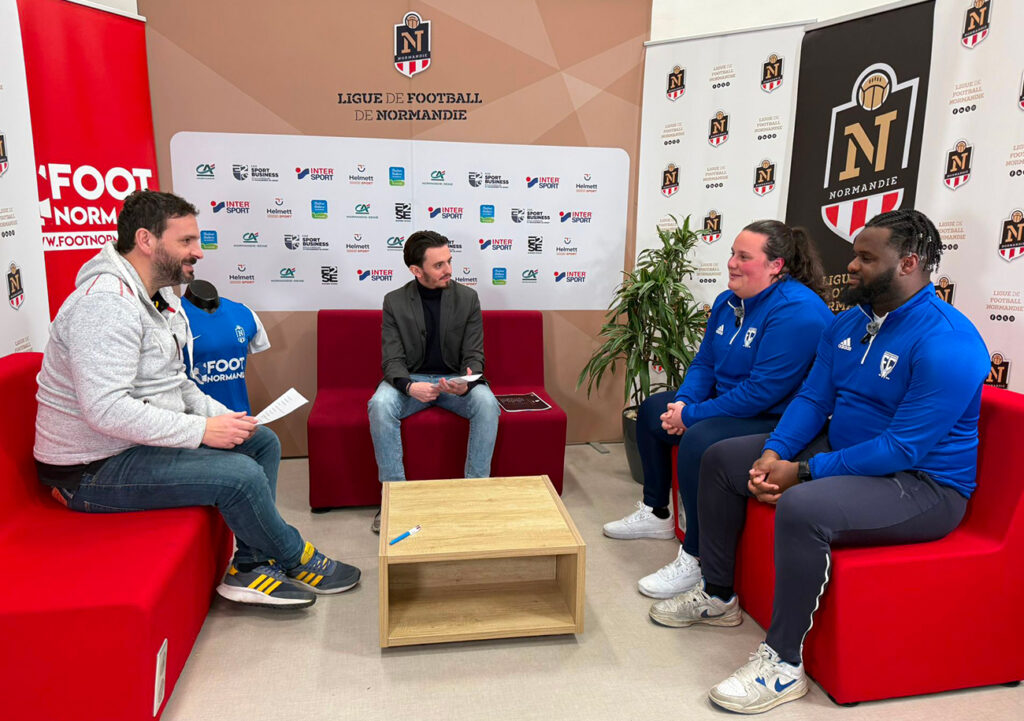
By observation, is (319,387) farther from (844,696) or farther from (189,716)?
(844,696)

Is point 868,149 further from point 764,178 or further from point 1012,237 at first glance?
point 1012,237

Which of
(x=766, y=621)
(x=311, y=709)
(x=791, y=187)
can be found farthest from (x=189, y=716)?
(x=791, y=187)

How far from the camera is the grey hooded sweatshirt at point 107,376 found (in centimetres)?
205

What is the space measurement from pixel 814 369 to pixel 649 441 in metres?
0.87

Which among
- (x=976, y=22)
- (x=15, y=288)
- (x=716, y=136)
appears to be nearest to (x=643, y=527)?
(x=716, y=136)

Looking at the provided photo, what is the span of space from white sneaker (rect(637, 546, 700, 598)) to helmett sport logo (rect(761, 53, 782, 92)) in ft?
8.59

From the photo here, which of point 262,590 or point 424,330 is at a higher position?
point 424,330

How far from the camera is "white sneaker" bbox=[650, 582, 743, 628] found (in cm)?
247

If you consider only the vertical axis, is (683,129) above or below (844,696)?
above

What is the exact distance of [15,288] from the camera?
264 centimetres

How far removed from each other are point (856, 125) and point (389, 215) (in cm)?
252

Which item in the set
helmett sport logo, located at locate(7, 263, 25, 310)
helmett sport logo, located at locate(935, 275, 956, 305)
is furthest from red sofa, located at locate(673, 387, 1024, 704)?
helmett sport logo, located at locate(7, 263, 25, 310)

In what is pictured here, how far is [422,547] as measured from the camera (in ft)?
7.14

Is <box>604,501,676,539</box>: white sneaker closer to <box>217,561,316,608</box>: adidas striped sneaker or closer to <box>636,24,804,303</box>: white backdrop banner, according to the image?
<box>217,561,316,608</box>: adidas striped sneaker
